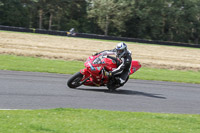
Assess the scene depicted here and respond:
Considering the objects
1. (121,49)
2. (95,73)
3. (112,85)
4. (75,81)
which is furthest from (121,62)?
(75,81)

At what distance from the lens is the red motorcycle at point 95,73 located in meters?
10.6

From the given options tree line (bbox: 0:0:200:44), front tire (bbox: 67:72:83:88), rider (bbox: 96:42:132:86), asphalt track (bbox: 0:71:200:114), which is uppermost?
tree line (bbox: 0:0:200:44)

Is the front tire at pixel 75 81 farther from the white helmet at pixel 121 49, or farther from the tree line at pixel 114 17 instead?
the tree line at pixel 114 17

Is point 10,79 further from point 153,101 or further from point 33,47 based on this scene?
point 33,47

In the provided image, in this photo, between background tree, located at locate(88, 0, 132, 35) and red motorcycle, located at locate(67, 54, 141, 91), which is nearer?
red motorcycle, located at locate(67, 54, 141, 91)

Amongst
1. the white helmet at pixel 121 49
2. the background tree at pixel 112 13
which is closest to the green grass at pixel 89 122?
the white helmet at pixel 121 49

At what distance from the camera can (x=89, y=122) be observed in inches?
258

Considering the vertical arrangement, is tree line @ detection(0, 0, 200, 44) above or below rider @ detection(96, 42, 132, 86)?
above

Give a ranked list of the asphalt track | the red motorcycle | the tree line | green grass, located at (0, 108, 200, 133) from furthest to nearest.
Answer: the tree line < the red motorcycle < the asphalt track < green grass, located at (0, 108, 200, 133)

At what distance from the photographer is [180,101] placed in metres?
10.8

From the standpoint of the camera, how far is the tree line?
163ft

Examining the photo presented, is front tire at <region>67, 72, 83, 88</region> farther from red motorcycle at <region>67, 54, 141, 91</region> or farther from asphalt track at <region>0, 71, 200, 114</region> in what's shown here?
asphalt track at <region>0, 71, 200, 114</region>

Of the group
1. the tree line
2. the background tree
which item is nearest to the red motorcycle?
the tree line

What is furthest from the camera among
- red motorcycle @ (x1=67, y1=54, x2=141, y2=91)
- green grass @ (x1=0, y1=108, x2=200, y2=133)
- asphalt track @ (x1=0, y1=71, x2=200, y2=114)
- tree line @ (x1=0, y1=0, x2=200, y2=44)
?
tree line @ (x1=0, y1=0, x2=200, y2=44)
